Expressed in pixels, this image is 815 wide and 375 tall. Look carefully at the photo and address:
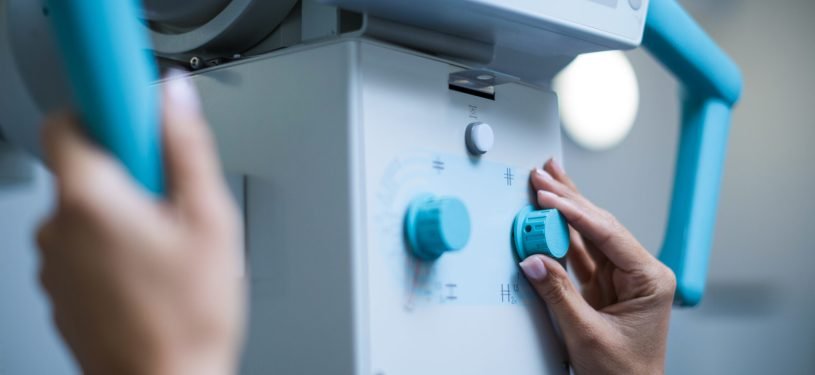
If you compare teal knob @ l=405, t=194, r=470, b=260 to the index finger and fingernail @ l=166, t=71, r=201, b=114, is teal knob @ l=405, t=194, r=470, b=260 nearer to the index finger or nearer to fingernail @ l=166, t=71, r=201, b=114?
the index finger

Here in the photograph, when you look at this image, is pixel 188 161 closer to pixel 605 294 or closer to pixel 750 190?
pixel 605 294

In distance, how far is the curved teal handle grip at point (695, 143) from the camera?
0.83 m

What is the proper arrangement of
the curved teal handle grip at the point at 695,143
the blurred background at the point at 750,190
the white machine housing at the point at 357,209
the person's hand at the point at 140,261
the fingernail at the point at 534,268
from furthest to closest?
the blurred background at the point at 750,190 < the curved teal handle grip at the point at 695,143 < the fingernail at the point at 534,268 < the white machine housing at the point at 357,209 < the person's hand at the point at 140,261

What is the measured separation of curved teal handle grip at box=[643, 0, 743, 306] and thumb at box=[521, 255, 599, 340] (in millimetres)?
184

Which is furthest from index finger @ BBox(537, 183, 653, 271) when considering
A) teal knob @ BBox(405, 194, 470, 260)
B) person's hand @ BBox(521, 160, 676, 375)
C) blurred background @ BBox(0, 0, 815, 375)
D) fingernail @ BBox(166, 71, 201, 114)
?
blurred background @ BBox(0, 0, 815, 375)

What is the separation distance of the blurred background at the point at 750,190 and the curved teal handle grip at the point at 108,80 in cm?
131

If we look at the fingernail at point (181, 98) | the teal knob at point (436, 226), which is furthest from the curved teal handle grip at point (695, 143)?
the fingernail at point (181, 98)

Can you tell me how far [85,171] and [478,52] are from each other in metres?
0.44

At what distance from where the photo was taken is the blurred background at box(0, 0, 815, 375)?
1.65 meters

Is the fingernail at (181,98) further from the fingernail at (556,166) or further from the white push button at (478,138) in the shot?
the fingernail at (556,166)

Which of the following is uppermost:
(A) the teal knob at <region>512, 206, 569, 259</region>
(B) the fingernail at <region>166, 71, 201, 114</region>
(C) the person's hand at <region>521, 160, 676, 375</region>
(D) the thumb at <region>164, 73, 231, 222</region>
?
(B) the fingernail at <region>166, 71, 201, 114</region>

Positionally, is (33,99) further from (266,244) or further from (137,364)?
(137,364)

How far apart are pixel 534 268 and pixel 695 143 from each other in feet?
1.01

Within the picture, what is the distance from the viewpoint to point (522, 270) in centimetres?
68
